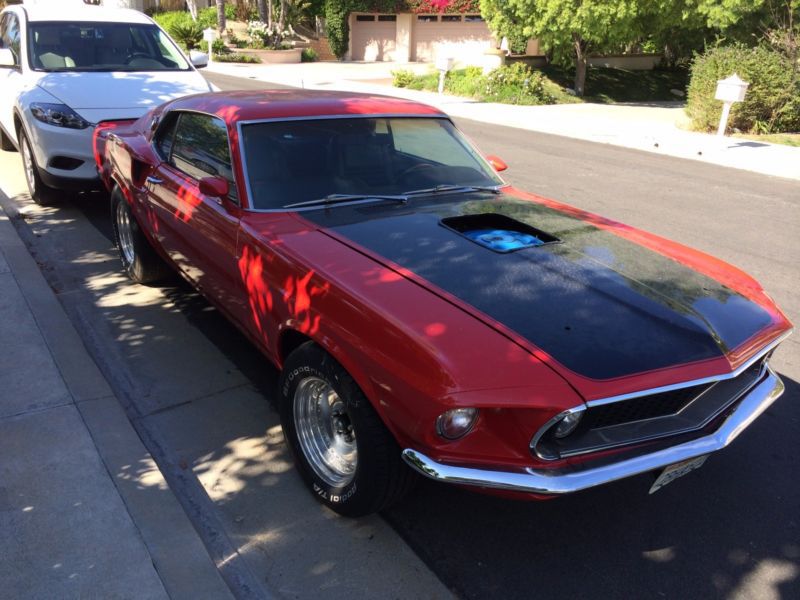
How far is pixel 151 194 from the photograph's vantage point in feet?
15.3

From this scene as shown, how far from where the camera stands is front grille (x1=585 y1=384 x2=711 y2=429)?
2484 millimetres

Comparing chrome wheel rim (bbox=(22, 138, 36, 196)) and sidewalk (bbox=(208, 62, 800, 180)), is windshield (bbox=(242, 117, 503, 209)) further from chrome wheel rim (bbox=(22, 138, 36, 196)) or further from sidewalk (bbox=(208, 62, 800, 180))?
Result: sidewalk (bbox=(208, 62, 800, 180))

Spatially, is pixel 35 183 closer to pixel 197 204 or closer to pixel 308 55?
pixel 197 204

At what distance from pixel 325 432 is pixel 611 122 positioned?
1767cm

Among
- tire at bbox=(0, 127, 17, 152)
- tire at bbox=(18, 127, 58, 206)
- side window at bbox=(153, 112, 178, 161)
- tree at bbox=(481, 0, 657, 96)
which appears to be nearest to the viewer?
side window at bbox=(153, 112, 178, 161)

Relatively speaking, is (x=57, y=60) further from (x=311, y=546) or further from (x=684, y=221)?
(x=684, y=221)

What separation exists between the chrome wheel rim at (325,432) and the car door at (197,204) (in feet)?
2.60

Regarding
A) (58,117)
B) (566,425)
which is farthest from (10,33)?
(566,425)

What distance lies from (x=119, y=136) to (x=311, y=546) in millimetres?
3905

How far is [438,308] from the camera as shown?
2635 millimetres

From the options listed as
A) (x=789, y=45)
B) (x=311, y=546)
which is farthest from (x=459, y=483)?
(x=789, y=45)

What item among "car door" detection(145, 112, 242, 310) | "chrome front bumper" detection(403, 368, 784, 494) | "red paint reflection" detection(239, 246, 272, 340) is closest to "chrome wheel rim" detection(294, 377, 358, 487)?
"red paint reflection" detection(239, 246, 272, 340)

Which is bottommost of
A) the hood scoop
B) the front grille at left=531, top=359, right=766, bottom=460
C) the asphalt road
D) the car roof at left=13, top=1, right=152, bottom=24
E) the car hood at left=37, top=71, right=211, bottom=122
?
the asphalt road

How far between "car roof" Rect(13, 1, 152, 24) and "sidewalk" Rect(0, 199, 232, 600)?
5146 millimetres
